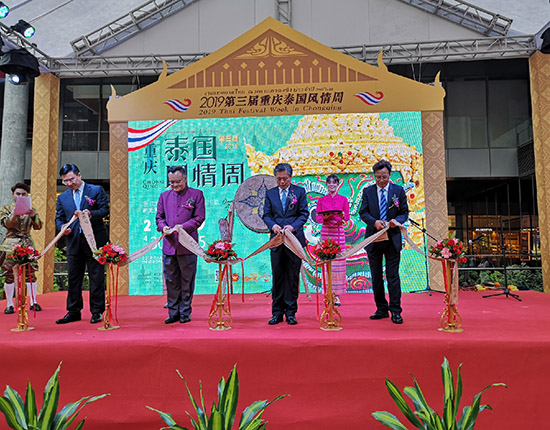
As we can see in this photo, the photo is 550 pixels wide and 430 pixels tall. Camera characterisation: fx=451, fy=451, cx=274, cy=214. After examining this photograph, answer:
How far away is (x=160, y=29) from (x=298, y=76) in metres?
2.91

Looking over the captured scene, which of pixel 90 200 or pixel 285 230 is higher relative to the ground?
pixel 90 200

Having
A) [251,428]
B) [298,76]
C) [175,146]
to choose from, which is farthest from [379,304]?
[175,146]

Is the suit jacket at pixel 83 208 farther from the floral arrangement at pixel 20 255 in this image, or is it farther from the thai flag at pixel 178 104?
the thai flag at pixel 178 104

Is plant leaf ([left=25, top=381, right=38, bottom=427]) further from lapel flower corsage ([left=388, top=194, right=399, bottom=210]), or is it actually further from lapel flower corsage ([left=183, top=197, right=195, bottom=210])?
lapel flower corsage ([left=388, top=194, right=399, bottom=210])

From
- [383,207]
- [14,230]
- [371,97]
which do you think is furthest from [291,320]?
[371,97]

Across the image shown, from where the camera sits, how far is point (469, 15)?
7250mm

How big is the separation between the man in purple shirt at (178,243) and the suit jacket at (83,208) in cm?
54

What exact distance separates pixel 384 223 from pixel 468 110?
31.2ft

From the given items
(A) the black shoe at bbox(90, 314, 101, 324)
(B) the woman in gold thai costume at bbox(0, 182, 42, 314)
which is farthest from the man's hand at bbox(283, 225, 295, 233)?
(B) the woman in gold thai costume at bbox(0, 182, 42, 314)

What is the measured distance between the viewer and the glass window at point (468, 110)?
11.8m

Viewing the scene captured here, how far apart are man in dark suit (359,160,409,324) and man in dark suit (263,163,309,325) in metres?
0.60

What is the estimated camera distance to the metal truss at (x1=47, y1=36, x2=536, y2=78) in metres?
6.75

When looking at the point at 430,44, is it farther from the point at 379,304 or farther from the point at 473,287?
the point at 379,304

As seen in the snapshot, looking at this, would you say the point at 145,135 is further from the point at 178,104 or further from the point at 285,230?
the point at 285,230
